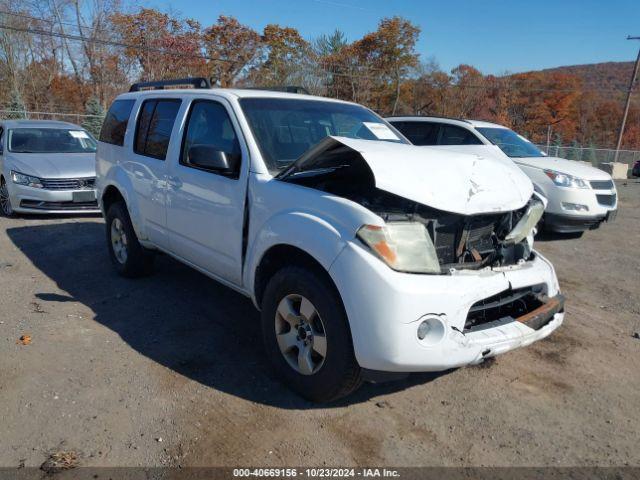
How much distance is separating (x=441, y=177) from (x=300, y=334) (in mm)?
1301

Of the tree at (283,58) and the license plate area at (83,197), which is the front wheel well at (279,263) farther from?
the tree at (283,58)

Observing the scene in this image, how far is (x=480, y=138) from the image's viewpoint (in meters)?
8.85

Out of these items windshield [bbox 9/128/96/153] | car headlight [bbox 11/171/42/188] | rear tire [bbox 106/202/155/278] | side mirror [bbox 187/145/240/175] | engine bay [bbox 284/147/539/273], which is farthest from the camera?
windshield [bbox 9/128/96/153]

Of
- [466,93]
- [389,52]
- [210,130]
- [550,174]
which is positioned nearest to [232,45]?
Result: [389,52]

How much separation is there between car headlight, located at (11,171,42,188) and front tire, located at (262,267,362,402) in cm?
664

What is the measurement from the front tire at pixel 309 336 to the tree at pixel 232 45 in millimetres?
33264

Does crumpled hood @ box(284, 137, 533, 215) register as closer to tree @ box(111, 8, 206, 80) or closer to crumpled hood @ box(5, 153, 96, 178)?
crumpled hood @ box(5, 153, 96, 178)

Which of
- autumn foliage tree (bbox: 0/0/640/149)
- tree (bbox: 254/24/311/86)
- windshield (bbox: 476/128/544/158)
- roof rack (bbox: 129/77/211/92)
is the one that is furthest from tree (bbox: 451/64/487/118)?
roof rack (bbox: 129/77/211/92)

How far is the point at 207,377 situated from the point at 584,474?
2.33 meters

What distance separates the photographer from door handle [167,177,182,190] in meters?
4.32

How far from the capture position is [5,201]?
888 centimetres

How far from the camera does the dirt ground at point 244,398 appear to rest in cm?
278

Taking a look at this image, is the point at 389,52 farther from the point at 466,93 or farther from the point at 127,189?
the point at 127,189

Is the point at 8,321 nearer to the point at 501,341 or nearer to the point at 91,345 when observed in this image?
the point at 91,345
